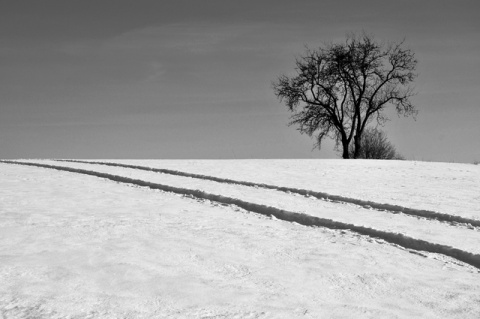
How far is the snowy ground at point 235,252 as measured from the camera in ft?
13.9

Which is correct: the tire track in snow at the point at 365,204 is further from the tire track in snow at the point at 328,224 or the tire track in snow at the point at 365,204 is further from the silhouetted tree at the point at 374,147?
the silhouetted tree at the point at 374,147

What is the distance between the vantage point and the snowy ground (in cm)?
422

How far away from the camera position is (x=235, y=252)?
5.84 metres

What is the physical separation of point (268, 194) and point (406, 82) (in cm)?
2443

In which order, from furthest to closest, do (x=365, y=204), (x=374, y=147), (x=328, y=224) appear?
(x=374, y=147) → (x=365, y=204) → (x=328, y=224)

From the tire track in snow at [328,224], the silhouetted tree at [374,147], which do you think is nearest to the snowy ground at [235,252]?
the tire track in snow at [328,224]

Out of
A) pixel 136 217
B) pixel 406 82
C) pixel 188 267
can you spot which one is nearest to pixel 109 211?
pixel 136 217

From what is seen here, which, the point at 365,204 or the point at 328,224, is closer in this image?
the point at 328,224

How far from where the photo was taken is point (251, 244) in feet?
20.5

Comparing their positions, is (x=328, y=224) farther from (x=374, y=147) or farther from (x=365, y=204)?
(x=374, y=147)

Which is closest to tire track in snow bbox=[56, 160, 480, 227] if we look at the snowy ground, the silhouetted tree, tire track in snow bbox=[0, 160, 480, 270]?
the snowy ground

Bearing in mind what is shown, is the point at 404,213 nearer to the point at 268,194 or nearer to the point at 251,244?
the point at 268,194

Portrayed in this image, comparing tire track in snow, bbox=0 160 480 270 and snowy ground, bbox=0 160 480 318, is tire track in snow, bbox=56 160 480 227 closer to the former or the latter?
snowy ground, bbox=0 160 480 318

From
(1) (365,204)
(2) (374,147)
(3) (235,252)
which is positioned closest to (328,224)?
→ (3) (235,252)
